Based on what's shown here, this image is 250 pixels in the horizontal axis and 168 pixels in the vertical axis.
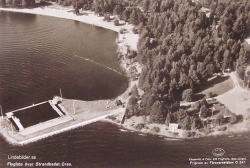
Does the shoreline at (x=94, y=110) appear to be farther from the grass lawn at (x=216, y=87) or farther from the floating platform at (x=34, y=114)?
the grass lawn at (x=216, y=87)

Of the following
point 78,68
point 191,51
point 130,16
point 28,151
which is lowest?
point 28,151

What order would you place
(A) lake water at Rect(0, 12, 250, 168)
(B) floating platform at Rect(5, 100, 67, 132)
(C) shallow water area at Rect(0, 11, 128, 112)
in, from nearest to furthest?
(A) lake water at Rect(0, 12, 250, 168) → (B) floating platform at Rect(5, 100, 67, 132) → (C) shallow water area at Rect(0, 11, 128, 112)

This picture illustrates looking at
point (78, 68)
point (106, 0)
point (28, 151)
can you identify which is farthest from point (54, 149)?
point (106, 0)

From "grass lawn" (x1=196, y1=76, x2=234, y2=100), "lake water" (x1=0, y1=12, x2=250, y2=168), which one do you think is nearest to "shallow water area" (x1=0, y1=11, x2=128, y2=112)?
"lake water" (x1=0, y1=12, x2=250, y2=168)

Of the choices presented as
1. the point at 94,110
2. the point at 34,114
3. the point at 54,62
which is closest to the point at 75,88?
the point at 94,110

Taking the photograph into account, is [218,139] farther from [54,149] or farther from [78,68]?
[78,68]

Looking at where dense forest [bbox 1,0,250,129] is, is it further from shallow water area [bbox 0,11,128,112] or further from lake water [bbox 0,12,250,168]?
shallow water area [bbox 0,11,128,112]

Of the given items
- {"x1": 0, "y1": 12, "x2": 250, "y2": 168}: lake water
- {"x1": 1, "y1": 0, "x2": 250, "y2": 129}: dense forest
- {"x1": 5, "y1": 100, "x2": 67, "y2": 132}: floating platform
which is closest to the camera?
{"x1": 0, "y1": 12, "x2": 250, "y2": 168}: lake water

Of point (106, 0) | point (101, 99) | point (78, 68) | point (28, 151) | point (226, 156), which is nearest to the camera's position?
point (226, 156)
